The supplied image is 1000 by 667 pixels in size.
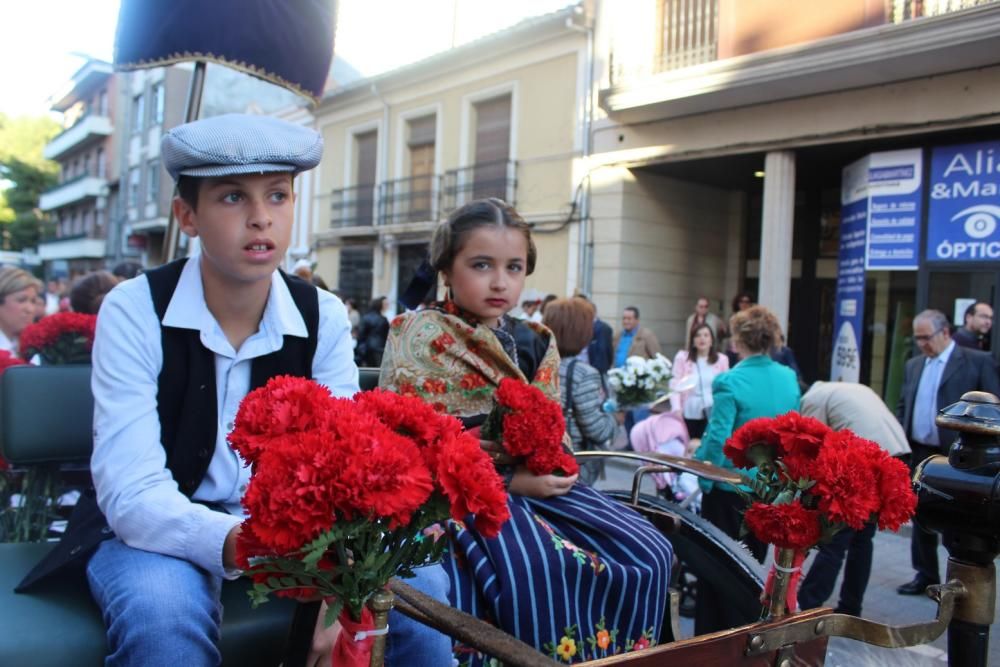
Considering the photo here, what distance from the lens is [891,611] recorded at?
180 inches

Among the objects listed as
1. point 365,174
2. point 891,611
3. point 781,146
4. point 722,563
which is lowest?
point 891,611

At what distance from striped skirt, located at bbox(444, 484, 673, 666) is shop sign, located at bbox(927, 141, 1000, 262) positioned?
818 centimetres

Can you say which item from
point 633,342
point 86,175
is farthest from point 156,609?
point 86,175

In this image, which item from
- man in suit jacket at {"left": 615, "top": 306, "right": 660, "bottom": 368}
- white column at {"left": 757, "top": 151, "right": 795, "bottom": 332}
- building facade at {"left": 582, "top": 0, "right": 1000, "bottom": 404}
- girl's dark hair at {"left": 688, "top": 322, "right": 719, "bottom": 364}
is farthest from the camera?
white column at {"left": 757, "top": 151, "right": 795, "bottom": 332}

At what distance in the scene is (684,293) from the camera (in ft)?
43.9

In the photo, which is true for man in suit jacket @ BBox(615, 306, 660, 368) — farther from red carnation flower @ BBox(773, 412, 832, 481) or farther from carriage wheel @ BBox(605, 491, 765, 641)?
red carnation flower @ BBox(773, 412, 832, 481)

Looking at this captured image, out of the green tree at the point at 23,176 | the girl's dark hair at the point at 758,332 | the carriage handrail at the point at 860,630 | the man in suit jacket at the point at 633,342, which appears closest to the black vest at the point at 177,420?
the carriage handrail at the point at 860,630

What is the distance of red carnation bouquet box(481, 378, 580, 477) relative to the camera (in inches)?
76.5

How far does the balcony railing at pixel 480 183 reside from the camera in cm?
1452

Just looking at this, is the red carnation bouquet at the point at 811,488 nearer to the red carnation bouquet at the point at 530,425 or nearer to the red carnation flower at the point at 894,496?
Result: the red carnation flower at the point at 894,496

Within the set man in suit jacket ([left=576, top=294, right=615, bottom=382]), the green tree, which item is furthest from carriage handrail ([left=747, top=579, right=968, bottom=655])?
the green tree

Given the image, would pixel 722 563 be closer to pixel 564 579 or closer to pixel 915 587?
pixel 564 579

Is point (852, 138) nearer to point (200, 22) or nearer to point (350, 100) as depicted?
point (200, 22)

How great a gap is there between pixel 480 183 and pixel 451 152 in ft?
3.85
